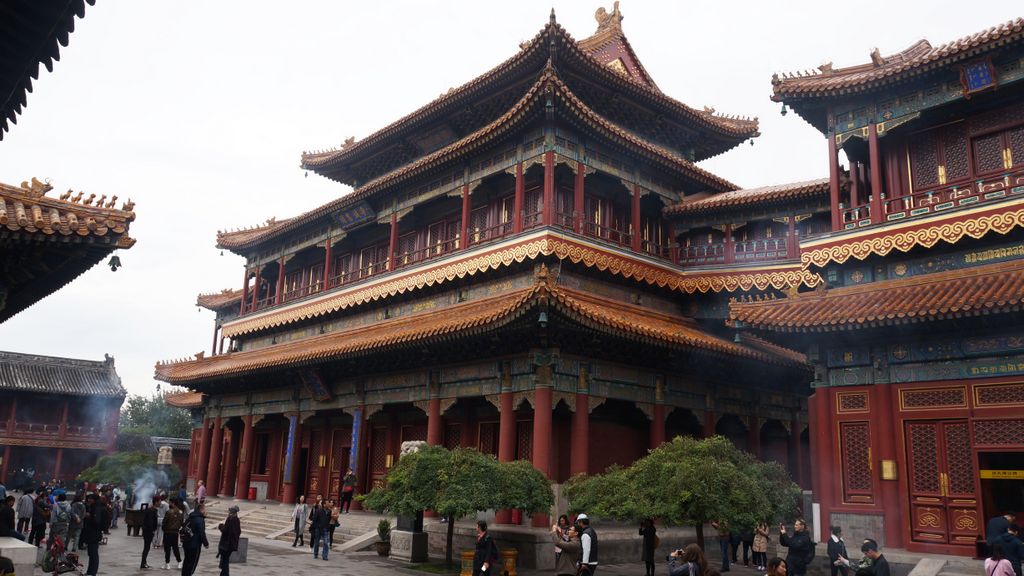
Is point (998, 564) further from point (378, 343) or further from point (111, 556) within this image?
point (111, 556)

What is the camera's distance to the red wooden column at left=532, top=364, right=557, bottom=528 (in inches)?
733

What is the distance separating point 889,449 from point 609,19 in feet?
60.2

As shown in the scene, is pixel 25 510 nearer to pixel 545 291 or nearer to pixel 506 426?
pixel 506 426

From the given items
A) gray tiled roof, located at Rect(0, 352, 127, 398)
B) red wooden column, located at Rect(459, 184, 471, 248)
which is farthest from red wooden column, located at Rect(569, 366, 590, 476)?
gray tiled roof, located at Rect(0, 352, 127, 398)

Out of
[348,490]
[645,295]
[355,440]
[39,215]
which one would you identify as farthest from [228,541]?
[645,295]

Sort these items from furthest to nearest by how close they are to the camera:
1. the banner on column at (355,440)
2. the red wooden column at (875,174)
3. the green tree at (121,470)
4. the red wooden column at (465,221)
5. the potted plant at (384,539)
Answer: the green tree at (121,470) → the banner on column at (355,440) → the red wooden column at (465,221) → the potted plant at (384,539) → the red wooden column at (875,174)

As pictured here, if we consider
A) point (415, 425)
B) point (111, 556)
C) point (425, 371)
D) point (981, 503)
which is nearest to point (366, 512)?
point (415, 425)

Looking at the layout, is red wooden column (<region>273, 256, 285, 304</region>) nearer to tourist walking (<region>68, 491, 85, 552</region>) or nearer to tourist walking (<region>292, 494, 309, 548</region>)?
tourist walking (<region>292, 494, 309, 548</region>)

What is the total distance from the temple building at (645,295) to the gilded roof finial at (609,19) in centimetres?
8

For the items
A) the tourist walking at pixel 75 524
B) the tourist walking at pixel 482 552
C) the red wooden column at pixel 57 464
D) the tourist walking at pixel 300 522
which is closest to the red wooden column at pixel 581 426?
the tourist walking at pixel 482 552

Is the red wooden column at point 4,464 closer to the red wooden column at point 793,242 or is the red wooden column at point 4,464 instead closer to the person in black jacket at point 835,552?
the red wooden column at point 793,242

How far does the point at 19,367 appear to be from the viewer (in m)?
49.7

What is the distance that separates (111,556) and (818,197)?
20.0m

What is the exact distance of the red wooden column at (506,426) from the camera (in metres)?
19.4
